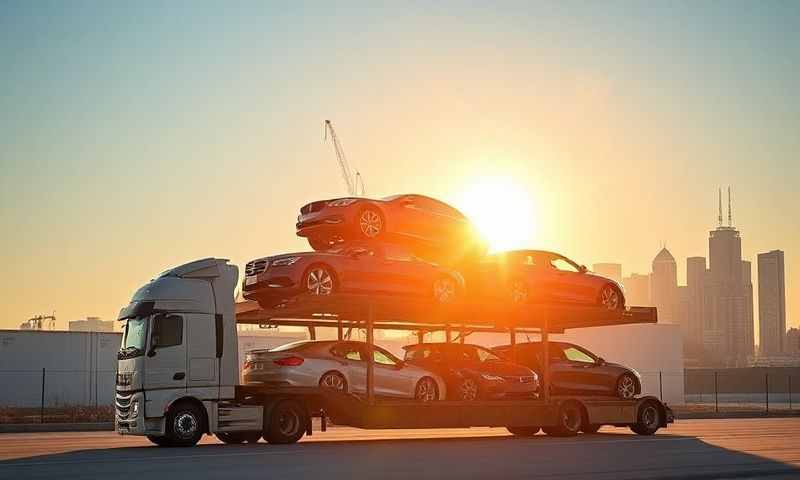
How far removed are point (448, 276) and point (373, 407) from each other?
3.13 metres

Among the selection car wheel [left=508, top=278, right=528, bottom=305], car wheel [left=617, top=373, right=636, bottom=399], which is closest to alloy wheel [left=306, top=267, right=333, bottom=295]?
car wheel [left=508, top=278, right=528, bottom=305]

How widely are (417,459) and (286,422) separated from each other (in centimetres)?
399

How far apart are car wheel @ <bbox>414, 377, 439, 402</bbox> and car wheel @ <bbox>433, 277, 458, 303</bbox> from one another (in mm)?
1734

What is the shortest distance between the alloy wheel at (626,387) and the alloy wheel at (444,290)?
19.7 feet

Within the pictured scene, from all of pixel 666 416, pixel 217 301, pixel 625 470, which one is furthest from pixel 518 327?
pixel 625 470

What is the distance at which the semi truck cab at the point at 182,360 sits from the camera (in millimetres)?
19516

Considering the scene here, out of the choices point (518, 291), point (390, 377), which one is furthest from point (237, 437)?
point (518, 291)

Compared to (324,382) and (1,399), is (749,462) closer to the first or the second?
(324,382)

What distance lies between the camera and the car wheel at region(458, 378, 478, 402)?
23.2 metres

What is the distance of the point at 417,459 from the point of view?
57.4 feet

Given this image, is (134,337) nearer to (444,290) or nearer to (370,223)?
(370,223)

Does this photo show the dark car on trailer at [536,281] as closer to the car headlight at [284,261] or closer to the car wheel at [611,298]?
the car wheel at [611,298]

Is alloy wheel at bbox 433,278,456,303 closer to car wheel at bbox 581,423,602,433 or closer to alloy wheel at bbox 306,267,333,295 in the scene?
alloy wheel at bbox 306,267,333,295

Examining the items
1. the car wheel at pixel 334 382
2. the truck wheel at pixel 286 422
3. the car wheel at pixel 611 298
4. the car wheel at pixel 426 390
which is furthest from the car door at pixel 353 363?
the car wheel at pixel 611 298
